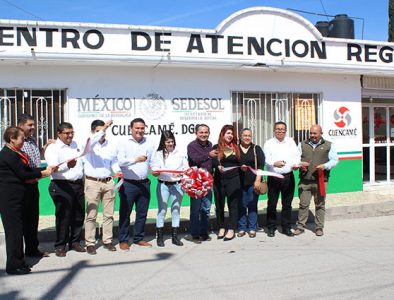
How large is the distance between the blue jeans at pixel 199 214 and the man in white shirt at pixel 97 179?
4.21 feet

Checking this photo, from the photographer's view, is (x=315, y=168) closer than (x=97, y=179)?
No

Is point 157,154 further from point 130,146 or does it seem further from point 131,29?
point 131,29

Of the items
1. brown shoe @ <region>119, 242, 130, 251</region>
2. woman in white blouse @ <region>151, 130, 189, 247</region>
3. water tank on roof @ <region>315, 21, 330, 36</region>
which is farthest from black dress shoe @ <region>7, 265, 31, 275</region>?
water tank on roof @ <region>315, 21, 330, 36</region>

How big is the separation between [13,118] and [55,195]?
3127mm

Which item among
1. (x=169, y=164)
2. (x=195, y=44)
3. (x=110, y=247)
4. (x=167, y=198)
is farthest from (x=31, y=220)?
(x=195, y=44)

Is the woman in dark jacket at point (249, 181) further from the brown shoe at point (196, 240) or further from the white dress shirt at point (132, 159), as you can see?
the white dress shirt at point (132, 159)

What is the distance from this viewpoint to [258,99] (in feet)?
35.0

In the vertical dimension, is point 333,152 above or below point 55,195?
above

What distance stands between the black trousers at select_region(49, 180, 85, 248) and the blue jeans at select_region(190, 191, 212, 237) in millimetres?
1658

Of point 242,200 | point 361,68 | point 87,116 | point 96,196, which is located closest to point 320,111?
point 361,68

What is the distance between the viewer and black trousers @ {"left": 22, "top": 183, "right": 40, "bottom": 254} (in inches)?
248

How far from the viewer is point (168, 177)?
280 inches

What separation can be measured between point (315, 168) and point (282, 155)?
57 cm

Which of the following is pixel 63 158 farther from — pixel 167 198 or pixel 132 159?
pixel 167 198
